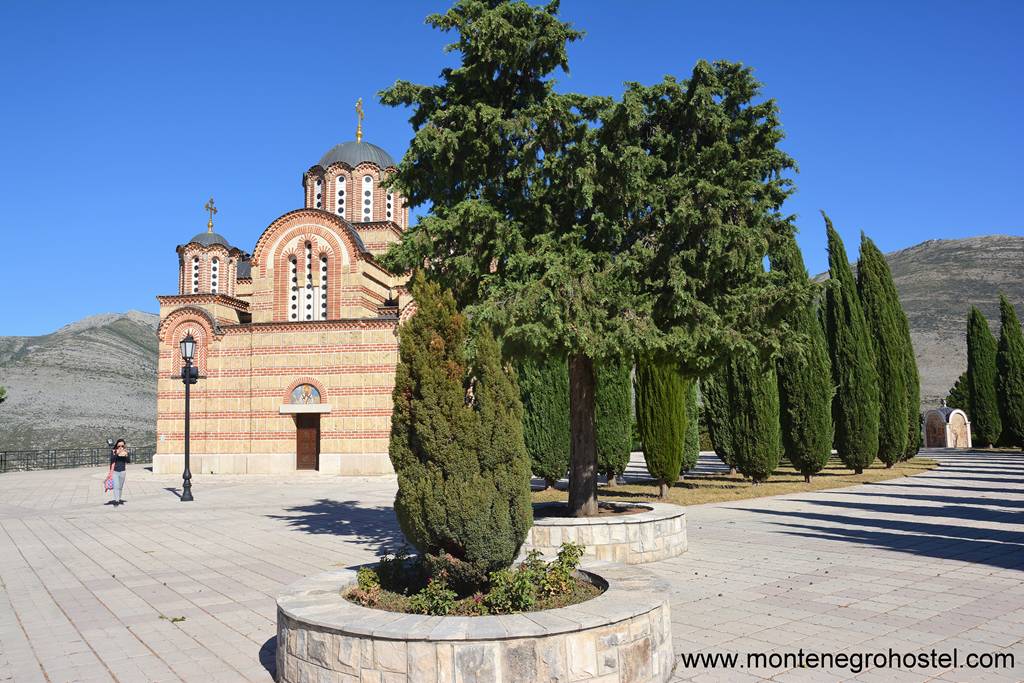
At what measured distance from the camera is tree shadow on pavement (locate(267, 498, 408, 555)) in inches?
440

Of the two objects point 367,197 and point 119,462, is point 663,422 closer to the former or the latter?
point 119,462

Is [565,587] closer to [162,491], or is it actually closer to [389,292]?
[162,491]

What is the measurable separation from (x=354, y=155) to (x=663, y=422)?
21.6m

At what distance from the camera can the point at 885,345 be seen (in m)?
24.0

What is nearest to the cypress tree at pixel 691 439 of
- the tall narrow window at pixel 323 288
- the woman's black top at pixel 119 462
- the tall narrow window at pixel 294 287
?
the woman's black top at pixel 119 462

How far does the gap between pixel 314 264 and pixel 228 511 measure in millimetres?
14240

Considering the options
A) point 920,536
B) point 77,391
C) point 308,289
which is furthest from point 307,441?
point 77,391

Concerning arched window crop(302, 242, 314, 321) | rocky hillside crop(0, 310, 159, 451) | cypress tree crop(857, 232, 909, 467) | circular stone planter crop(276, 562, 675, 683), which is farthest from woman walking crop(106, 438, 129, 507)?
rocky hillside crop(0, 310, 159, 451)

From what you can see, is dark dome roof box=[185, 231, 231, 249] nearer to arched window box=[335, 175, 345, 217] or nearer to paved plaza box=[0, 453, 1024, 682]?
arched window box=[335, 175, 345, 217]

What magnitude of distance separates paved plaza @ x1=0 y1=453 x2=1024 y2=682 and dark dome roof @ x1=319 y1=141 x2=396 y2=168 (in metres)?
19.2

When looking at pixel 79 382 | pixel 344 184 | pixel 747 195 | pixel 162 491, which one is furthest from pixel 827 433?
pixel 79 382

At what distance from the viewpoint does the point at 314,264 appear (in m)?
27.8

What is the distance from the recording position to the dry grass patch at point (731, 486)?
1638cm

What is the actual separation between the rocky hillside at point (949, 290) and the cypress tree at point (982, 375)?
37413 millimetres
